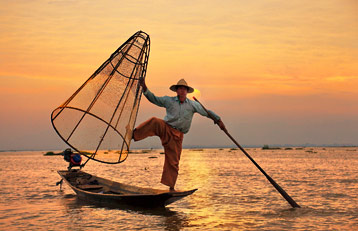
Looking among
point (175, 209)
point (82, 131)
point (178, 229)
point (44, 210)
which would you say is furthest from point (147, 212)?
point (44, 210)

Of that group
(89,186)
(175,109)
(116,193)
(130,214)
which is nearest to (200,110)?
(175,109)

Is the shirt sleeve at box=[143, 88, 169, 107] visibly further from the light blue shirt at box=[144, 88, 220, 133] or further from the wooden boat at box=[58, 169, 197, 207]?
the wooden boat at box=[58, 169, 197, 207]

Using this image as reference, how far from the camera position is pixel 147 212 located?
875 cm

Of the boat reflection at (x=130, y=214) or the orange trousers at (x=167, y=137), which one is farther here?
→ the orange trousers at (x=167, y=137)

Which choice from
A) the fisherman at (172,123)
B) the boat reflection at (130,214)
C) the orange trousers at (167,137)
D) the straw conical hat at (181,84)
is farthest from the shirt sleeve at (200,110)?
the boat reflection at (130,214)

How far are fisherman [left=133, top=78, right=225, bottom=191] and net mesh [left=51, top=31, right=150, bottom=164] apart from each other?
1.74ft

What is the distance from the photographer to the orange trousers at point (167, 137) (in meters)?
7.93

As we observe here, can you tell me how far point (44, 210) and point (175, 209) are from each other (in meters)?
3.42

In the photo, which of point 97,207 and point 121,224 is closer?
point 121,224

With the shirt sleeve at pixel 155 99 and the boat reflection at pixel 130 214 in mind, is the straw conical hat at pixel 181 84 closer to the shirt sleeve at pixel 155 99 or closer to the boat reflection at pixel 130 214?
the shirt sleeve at pixel 155 99

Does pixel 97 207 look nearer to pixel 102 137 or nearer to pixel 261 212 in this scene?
pixel 102 137

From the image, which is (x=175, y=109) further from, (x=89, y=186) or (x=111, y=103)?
(x=89, y=186)

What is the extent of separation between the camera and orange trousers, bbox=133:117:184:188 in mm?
7930

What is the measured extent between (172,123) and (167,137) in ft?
1.04
